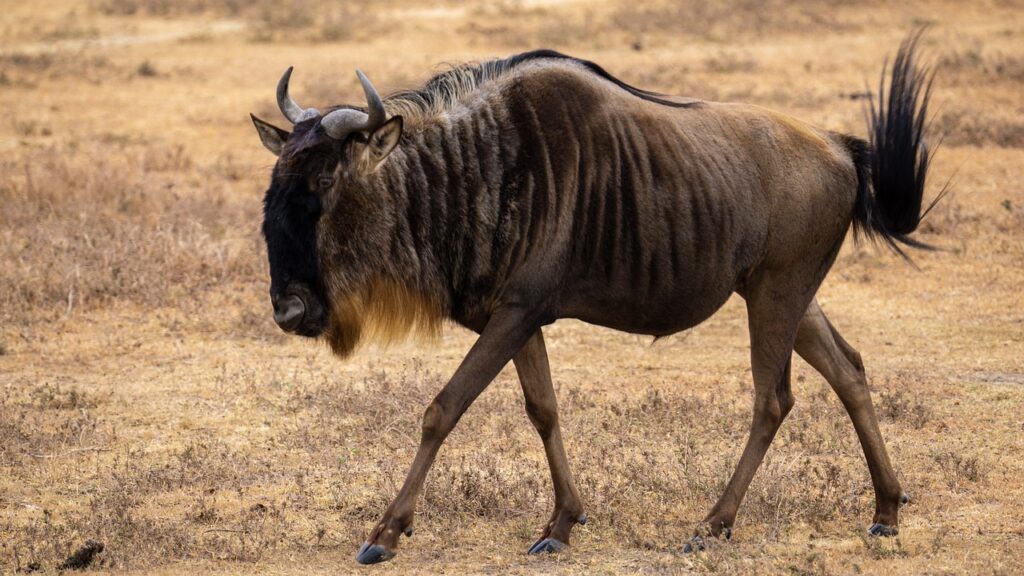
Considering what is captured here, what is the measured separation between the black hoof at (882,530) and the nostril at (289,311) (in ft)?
8.03

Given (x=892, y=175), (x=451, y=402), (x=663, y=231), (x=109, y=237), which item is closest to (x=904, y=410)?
(x=892, y=175)

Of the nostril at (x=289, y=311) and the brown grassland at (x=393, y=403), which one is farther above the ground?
the nostril at (x=289, y=311)

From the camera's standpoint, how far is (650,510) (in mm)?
5691

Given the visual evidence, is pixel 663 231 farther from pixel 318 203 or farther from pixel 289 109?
pixel 289 109

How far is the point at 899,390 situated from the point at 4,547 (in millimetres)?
4691

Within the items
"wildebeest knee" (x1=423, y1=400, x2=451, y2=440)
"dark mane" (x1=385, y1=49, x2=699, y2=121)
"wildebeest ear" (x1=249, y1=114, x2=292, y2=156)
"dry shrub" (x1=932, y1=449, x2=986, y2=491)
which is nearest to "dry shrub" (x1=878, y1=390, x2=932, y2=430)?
"dry shrub" (x1=932, y1=449, x2=986, y2=491)

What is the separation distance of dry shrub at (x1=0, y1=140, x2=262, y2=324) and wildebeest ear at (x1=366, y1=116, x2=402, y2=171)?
185 inches

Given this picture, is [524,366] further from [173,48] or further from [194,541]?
[173,48]

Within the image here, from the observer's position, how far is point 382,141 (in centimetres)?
485

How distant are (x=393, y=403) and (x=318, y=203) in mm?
2463

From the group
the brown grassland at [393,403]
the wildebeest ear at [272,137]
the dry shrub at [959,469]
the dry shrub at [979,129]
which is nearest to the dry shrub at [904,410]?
the brown grassland at [393,403]

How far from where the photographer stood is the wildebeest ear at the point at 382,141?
4.79 meters

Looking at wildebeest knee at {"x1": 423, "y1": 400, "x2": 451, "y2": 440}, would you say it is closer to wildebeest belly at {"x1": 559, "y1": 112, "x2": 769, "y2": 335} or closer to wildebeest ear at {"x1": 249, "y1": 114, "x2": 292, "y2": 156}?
wildebeest belly at {"x1": 559, "y1": 112, "x2": 769, "y2": 335}

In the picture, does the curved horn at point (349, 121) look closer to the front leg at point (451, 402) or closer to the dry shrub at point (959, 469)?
the front leg at point (451, 402)
